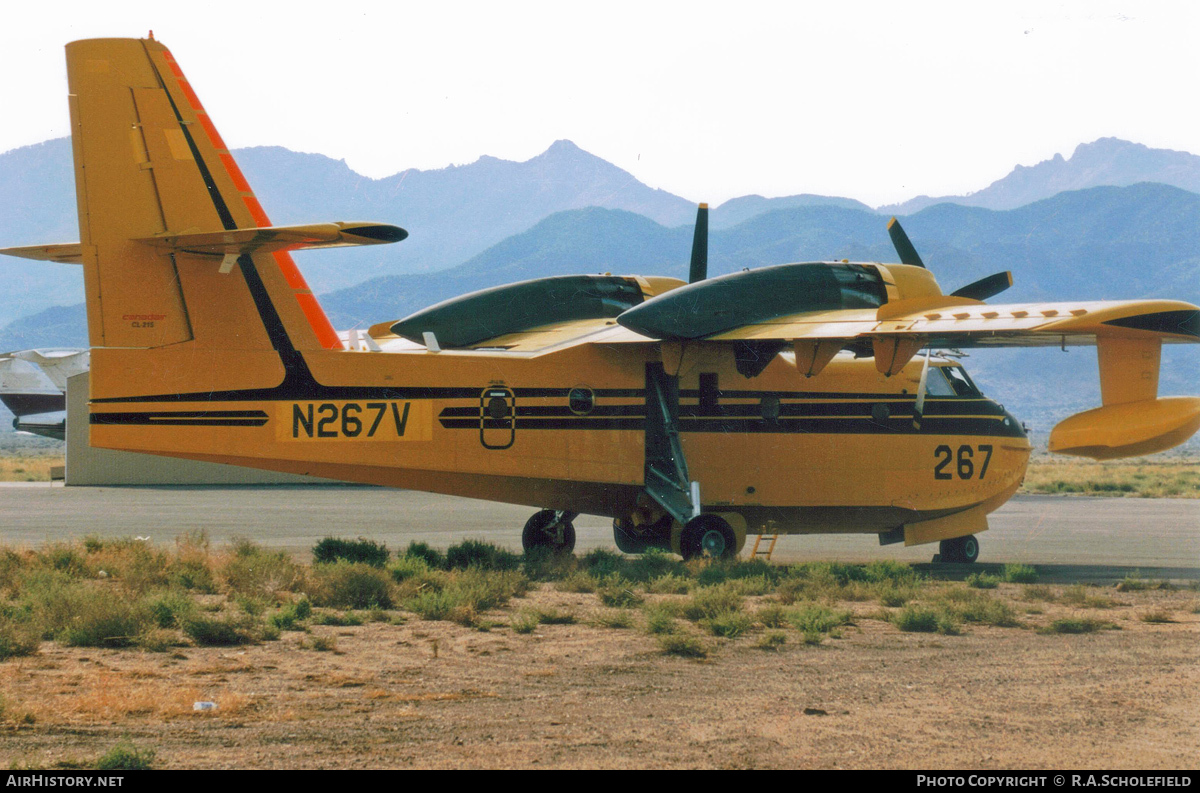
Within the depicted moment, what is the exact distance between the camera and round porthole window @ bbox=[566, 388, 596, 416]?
16.5 meters

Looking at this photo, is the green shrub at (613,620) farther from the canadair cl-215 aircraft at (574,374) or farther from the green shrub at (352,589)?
the canadair cl-215 aircraft at (574,374)

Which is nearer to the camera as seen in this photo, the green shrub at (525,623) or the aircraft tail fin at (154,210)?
the green shrub at (525,623)

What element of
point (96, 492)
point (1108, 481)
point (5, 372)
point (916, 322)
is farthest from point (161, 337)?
point (1108, 481)

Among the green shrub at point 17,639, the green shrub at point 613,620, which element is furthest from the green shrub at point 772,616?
the green shrub at point 17,639

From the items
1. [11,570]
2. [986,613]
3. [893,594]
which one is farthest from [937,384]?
[11,570]

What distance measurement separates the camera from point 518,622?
487 inches

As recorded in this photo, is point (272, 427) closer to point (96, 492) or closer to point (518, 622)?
point (518, 622)

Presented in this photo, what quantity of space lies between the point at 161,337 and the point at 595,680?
26.0 ft

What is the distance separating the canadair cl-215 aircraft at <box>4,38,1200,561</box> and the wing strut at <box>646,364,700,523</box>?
0.03 m

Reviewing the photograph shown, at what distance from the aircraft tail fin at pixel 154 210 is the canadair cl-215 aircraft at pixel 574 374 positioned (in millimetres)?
27

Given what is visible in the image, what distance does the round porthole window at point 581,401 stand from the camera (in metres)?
16.5

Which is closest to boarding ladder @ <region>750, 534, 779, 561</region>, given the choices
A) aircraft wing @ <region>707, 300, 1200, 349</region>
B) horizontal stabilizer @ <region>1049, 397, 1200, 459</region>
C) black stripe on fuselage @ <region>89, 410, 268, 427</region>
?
aircraft wing @ <region>707, 300, 1200, 349</region>

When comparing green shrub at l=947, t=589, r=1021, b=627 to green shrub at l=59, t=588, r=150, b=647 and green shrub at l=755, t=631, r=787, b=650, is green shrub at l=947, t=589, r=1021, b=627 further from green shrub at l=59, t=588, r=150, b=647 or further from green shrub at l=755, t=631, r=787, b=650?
green shrub at l=59, t=588, r=150, b=647

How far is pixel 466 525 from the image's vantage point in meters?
26.9
